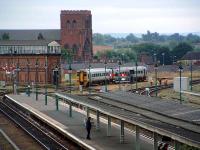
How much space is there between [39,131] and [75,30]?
11586cm

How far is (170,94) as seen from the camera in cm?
7362

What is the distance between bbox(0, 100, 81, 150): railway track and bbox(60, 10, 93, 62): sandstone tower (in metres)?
97.0

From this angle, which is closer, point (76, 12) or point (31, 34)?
point (76, 12)

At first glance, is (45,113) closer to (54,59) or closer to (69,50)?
(54,59)

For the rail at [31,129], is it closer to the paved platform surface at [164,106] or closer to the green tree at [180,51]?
the paved platform surface at [164,106]

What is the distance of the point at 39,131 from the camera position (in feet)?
149

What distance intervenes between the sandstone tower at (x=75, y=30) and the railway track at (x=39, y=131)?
9701cm

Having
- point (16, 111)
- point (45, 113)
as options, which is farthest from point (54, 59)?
point (45, 113)

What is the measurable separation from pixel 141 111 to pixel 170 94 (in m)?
39.1

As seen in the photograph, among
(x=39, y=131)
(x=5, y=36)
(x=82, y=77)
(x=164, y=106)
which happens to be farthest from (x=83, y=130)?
(x=5, y=36)

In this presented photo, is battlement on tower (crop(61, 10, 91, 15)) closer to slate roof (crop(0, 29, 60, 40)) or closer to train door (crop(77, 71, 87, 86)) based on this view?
slate roof (crop(0, 29, 60, 40))

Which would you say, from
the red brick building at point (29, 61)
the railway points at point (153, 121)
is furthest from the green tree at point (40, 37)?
the railway points at point (153, 121)

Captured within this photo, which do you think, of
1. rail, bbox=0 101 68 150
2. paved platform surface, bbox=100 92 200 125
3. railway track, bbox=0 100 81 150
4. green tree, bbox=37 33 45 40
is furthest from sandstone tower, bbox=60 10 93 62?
paved platform surface, bbox=100 92 200 125

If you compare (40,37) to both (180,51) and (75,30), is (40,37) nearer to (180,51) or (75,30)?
(75,30)
